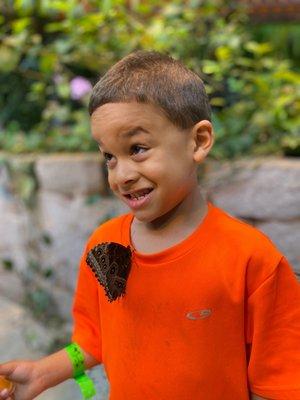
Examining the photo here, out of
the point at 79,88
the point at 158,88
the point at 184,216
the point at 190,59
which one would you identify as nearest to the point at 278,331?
the point at 184,216

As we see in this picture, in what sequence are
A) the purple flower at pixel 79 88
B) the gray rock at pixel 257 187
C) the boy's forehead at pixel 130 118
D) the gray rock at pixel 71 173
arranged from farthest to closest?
the purple flower at pixel 79 88
the gray rock at pixel 71 173
the gray rock at pixel 257 187
the boy's forehead at pixel 130 118

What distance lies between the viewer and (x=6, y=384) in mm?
1429

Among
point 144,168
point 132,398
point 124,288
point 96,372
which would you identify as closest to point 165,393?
point 132,398

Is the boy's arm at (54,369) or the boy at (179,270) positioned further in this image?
the boy's arm at (54,369)

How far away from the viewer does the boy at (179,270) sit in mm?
1203

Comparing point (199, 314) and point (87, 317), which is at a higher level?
point (199, 314)

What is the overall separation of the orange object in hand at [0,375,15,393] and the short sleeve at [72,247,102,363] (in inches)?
7.1

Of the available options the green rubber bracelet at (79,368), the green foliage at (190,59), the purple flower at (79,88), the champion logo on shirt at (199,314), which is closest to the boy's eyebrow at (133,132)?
the champion logo on shirt at (199,314)

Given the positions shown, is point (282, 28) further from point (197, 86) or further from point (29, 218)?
point (197, 86)

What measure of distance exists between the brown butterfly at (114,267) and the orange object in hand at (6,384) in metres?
0.34

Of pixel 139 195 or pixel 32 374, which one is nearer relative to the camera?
pixel 139 195

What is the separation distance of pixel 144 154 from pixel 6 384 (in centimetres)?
64

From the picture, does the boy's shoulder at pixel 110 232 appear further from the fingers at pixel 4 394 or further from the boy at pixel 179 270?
the fingers at pixel 4 394

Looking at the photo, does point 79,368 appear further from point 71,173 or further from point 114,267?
point 71,173
